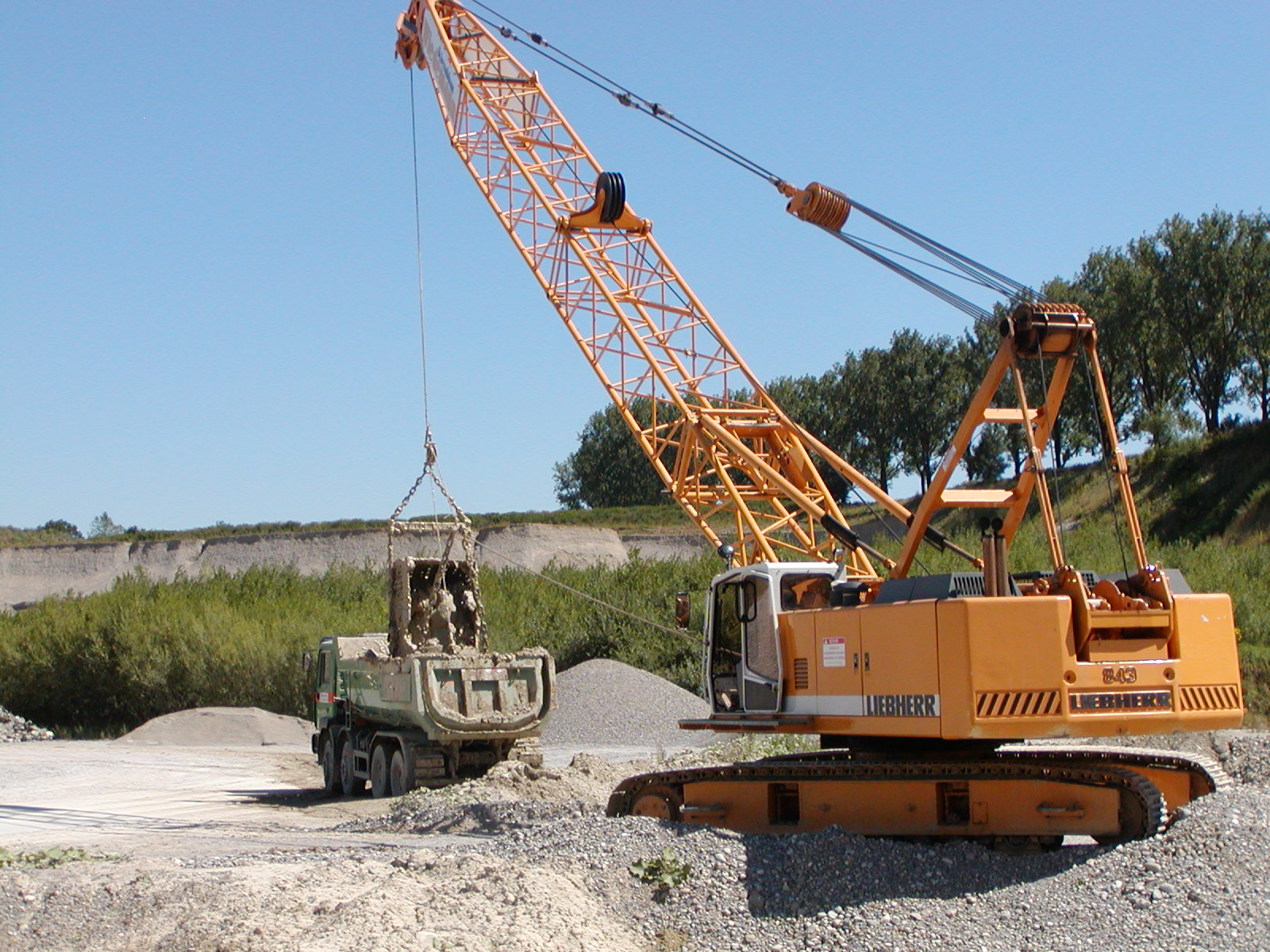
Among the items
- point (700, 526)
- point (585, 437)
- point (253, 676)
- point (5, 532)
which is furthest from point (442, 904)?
point (585, 437)

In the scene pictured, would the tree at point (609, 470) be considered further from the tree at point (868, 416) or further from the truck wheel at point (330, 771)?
the truck wheel at point (330, 771)

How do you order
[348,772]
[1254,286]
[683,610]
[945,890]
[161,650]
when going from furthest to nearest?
[1254,286], [161,650], [348,772], [683,610], [945,890]

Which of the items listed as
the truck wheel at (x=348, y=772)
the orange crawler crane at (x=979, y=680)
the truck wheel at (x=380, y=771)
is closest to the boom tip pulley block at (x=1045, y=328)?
the orange crawler crane at (x=979, y=680)

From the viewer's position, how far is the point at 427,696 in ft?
52.2

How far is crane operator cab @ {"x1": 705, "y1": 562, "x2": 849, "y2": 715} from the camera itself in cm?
1073

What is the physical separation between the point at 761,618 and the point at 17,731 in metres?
26.8

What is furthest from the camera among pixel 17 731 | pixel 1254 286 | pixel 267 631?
pixel 1254 286

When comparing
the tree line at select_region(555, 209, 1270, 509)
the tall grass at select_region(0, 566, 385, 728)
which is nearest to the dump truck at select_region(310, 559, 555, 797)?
the tall grass at select_region(0, 566, 385, 728)

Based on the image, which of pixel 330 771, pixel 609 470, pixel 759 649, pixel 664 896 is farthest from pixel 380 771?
pixel 609 470

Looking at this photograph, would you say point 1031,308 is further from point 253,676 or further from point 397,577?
point 253,676

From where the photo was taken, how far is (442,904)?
8.09 meters

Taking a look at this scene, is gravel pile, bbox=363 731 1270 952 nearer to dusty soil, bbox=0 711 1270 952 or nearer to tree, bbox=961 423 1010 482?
dusty soil, bbox=0 711 1270 952

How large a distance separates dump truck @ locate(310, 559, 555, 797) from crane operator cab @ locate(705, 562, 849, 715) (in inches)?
219

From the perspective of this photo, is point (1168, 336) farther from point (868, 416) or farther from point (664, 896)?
point (664, 896)
